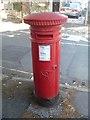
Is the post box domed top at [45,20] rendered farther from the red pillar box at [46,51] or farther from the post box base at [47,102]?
the post box base at [47,102]

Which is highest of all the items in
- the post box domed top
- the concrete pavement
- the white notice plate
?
the post box domed top

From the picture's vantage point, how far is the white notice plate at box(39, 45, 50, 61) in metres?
3.76

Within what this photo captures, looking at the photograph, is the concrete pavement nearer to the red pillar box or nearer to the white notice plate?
the red pillar box

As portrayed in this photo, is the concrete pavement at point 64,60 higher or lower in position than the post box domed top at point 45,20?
lower

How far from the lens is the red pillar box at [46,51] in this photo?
3.64m

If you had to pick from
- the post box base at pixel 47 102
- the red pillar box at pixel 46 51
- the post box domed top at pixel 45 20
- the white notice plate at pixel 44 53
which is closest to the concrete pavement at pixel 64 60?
the post box base at pixel 47 102

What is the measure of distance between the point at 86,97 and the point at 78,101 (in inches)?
9.5

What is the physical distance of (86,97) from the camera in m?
4.59

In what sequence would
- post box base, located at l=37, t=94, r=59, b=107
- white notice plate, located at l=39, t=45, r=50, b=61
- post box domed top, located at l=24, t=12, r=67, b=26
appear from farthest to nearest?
post box base, located at l=37, t=94, r=59, b=107
white notice plate, located at l=39, t=45, r=50, b=61
post box domed top, located at l=24, t=12, r=67, b=26

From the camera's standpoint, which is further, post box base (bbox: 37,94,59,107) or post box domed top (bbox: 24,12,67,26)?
post box base (bbox: 37,94,59,107)

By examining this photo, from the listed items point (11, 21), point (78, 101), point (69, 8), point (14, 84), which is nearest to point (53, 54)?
point (78, 101)

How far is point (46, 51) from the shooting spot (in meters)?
3.78

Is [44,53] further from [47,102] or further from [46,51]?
[47,102]

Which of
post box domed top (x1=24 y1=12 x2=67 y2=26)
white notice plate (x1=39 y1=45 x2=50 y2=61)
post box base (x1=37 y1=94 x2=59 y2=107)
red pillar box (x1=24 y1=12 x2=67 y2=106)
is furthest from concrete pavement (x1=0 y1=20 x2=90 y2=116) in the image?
post box domed top (x1=24 y1=12 x2=67 y2=26)
